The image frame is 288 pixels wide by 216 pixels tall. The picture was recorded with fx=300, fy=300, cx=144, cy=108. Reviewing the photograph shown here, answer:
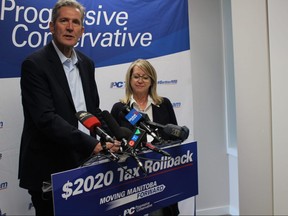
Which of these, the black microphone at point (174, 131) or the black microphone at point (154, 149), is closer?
the black microphone at point (154, 149)

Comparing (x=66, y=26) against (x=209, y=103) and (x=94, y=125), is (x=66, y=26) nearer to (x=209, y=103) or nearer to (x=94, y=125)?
(x=94, y=125)

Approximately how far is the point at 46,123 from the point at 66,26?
0.58m

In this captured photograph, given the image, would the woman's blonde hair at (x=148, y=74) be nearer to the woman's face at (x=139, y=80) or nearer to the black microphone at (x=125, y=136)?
the woman's face at (x=139, y=80)

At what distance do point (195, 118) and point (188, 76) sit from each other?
0.65 metres

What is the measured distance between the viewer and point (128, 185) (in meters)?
1.44

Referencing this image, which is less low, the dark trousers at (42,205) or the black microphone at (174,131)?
the black microphone at (174,131)

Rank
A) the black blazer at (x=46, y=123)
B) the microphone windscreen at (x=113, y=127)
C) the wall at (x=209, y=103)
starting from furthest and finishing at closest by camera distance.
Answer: the wall at (x=209, y=103) < the black blazer at (x=46, y=123) < the microphone windscreen at (x=113, y=127)

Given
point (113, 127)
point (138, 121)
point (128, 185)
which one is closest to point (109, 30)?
point (138, 121)

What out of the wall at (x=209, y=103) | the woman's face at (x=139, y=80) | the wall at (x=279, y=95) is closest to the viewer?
the woman's face at (x=139, y=80)

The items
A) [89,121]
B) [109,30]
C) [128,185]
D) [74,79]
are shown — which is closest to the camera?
[89,121]

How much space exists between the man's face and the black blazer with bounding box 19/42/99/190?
0.26 feet

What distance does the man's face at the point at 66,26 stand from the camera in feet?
5.60

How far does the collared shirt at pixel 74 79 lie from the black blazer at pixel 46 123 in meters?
0.06

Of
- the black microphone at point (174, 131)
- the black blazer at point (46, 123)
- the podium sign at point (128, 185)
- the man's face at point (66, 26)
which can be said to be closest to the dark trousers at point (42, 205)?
the black blazer at point (46, 123)
